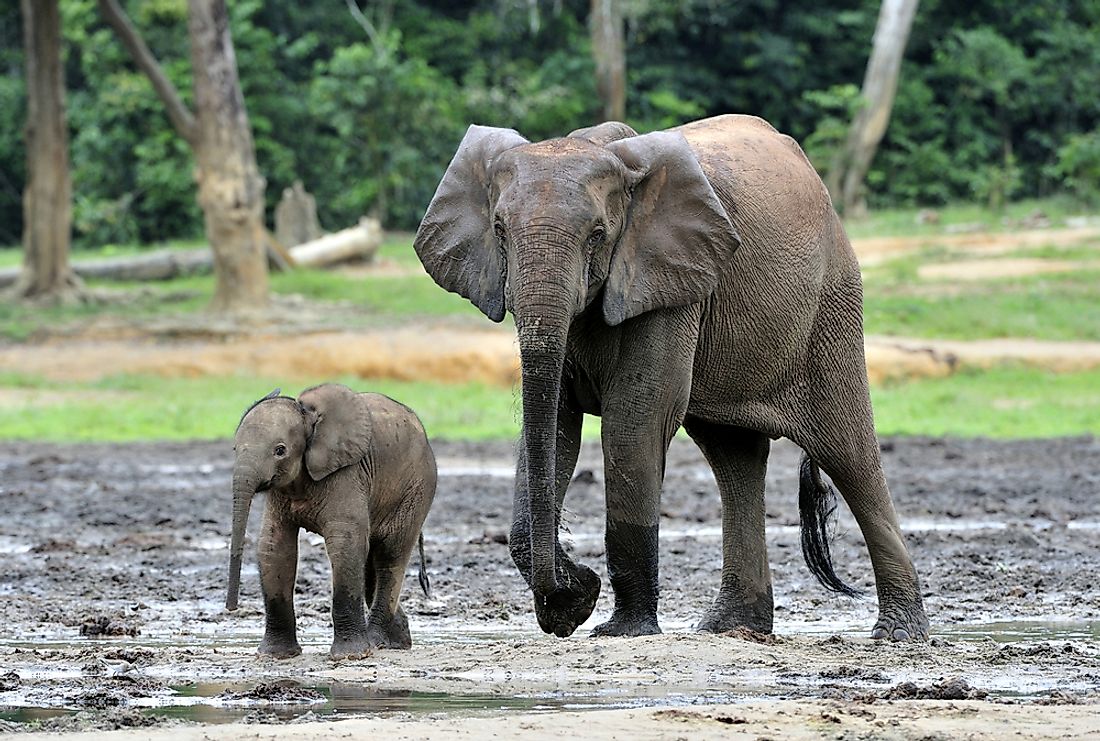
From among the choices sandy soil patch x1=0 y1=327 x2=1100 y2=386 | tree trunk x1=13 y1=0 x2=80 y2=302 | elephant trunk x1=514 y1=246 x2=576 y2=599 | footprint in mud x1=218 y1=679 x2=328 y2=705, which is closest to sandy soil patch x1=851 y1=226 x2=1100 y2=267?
sandy soil patch x1=0 y1=327 x2=1100 y2=386

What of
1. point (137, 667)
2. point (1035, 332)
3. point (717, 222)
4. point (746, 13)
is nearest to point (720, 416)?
point (717, 222)

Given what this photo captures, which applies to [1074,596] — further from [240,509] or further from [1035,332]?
[1035,332]

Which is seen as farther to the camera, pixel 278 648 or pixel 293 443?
pixel 278 648

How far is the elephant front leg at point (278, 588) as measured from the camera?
7559mm

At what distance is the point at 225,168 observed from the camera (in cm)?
2566

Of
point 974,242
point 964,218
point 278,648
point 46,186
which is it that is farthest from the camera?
point 964,218

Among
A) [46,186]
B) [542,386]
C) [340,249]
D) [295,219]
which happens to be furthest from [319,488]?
[295,219]

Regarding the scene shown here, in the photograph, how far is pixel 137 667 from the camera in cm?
725

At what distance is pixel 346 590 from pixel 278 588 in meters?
0.27

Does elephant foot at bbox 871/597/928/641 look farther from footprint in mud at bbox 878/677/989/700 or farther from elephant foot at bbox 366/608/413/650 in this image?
elephant foot at bbox 366/608/413/650

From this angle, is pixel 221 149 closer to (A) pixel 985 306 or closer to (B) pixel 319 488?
(A) pixel 985 306

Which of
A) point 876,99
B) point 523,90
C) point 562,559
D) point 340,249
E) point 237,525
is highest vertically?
point 523,90

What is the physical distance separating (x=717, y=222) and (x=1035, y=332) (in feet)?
58.4

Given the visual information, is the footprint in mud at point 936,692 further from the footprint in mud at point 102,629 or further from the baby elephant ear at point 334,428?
the footprint in mud at point 102,629
